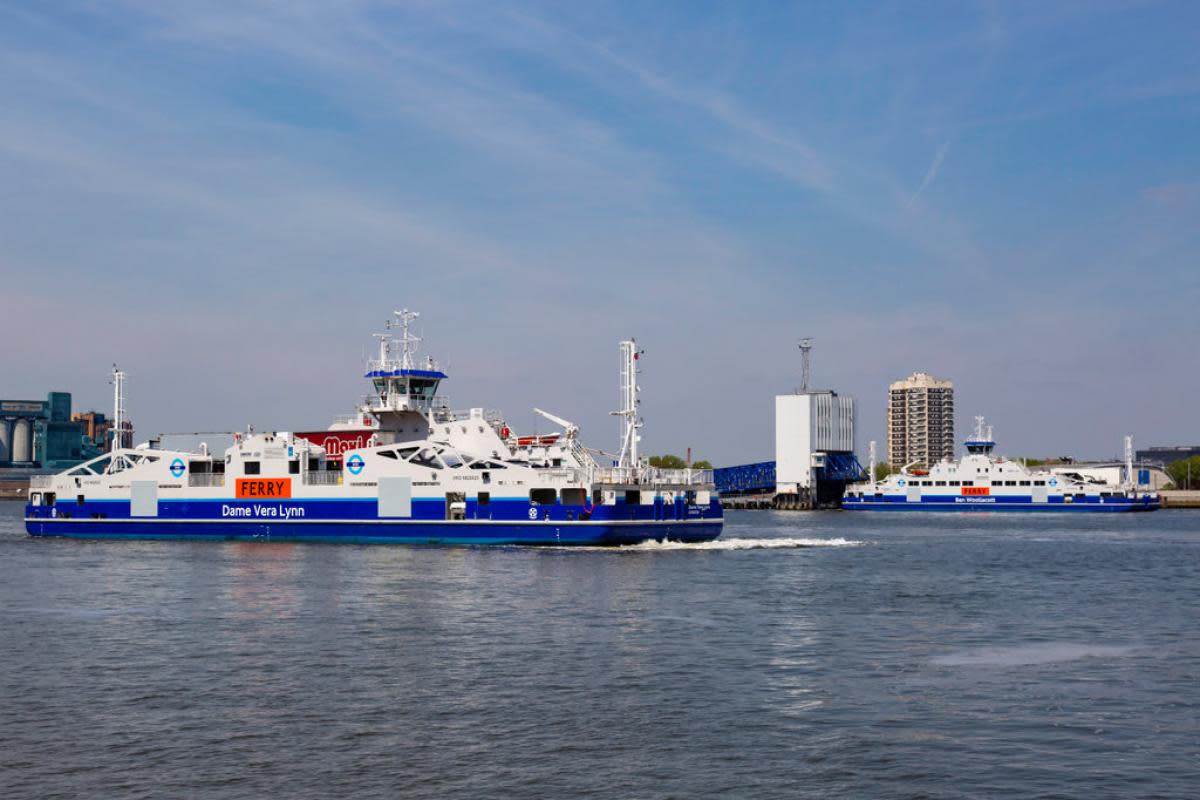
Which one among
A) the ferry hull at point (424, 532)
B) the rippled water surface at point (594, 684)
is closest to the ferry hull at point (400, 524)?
the ferry hull at point (424, 532)

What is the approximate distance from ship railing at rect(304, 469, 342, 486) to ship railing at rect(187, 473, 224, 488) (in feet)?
20.3

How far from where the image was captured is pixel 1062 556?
66188mm

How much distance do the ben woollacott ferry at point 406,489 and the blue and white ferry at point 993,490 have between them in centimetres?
8418

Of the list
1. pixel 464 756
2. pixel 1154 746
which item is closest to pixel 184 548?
pixel 464 756

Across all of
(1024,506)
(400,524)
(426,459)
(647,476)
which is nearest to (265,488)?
(400,524)

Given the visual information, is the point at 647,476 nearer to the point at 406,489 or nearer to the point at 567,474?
the point at 567,474

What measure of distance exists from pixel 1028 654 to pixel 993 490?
120 meters

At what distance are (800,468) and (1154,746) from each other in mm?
144290

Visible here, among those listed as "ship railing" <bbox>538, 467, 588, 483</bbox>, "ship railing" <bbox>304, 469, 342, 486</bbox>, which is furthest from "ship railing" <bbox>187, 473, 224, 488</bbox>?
"ship railing" <bbox>538, 467, 588, 483</bbox>

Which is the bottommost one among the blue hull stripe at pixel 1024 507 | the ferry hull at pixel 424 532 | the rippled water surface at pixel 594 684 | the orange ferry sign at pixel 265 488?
the rippled water surface at pixel 594 684

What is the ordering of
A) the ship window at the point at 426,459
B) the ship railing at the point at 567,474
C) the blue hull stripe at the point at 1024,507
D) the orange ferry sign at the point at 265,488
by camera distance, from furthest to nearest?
the blue hull stripe at the point at 1024,507
the orange ferry sign at the point at 265,488
the ship window at the point at 426,459
the ship railing at the point at 567,474

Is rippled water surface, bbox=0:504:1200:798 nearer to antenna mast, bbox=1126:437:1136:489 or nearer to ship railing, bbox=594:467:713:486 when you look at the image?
ship railing, bbox=594:467:713:486

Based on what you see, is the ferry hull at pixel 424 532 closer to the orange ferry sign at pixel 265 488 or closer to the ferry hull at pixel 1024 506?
the orange ferry sign at pixel 265 488

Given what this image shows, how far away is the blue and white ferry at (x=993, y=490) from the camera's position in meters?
143
